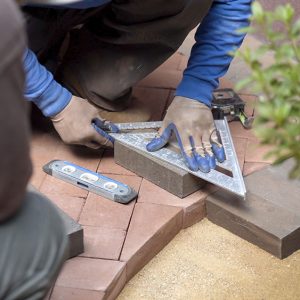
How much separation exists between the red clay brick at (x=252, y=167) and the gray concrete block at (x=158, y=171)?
178 mm

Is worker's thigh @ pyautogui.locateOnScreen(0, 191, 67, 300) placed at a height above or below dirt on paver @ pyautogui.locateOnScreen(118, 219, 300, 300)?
above

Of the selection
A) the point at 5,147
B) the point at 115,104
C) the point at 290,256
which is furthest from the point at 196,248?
the point at 5,147

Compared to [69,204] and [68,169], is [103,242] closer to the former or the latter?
[69,204]

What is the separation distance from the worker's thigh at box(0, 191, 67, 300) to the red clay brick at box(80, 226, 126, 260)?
670 millimetres

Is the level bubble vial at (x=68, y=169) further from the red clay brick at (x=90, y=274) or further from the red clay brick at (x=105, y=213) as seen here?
the red clay brick at (x=90, y=274)

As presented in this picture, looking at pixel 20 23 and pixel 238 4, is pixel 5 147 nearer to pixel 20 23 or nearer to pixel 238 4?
pixel 20 23

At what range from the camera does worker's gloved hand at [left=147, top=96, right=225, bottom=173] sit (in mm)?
2092

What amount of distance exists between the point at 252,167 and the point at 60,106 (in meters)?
0.62

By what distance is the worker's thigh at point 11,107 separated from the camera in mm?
980

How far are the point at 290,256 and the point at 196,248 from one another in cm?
26

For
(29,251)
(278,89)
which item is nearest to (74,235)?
(29,251)

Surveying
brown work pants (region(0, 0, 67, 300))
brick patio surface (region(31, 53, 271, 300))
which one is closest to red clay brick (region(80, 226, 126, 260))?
brick patio surface (region(31, 53, 271, 300))

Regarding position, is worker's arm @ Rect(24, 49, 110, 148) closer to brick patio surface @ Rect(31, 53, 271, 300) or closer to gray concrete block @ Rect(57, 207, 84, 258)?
brick patio surface @ Rect(31, 53, 271, 300)

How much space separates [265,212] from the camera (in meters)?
2.03
